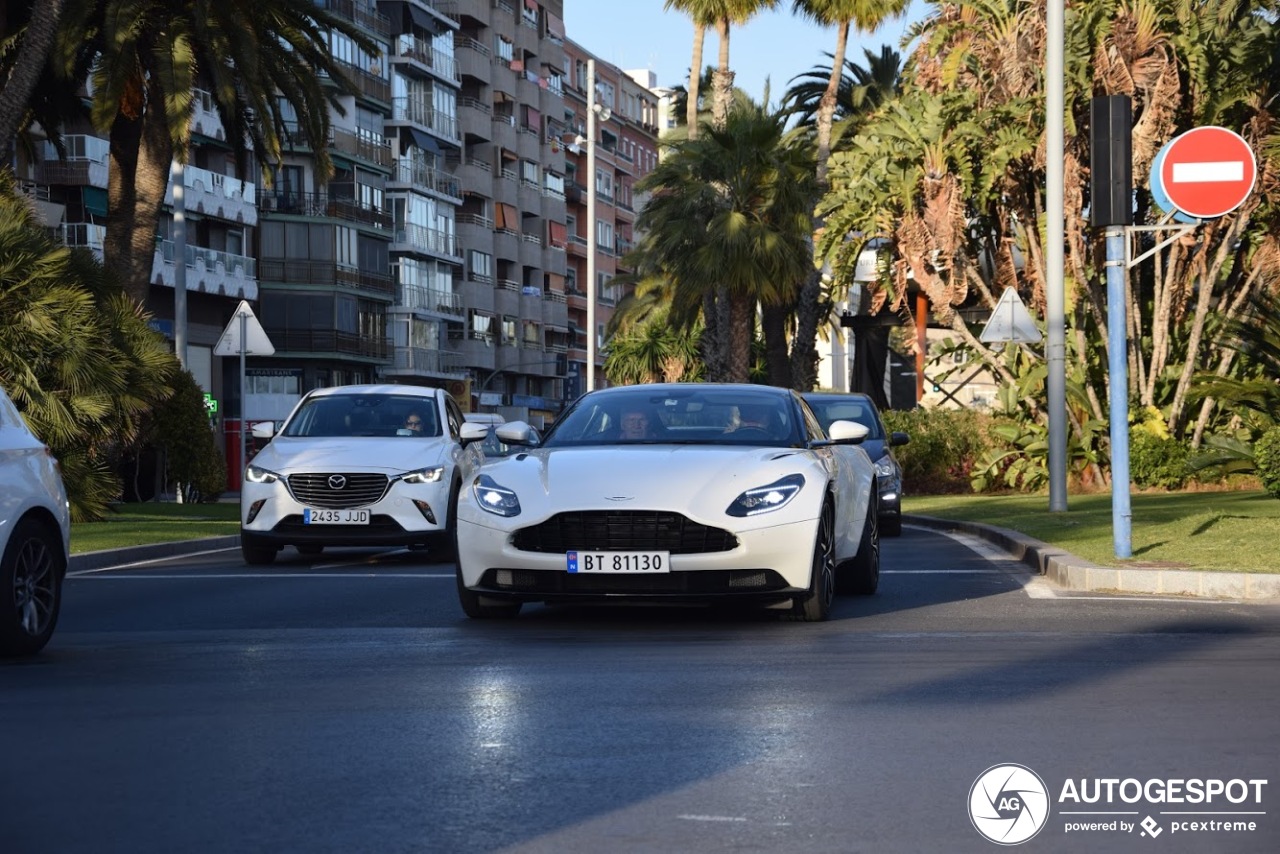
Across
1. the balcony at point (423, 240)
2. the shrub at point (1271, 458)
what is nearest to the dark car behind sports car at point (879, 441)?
the shrub at point (1271, 458)

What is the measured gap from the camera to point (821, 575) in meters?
11.7

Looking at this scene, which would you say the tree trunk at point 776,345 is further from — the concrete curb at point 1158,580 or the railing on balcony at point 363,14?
the railing on balcony at point 363,14

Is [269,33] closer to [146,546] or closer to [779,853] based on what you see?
[146,546]

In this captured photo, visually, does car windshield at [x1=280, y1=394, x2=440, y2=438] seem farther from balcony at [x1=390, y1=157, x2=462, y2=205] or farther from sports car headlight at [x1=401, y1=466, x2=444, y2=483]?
balcony at [x1=390, y1=157, x2=462, y2=205]

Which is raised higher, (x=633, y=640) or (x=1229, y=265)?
(x=1229, y=265)

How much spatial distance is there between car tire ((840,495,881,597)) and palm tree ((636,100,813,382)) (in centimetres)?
3577

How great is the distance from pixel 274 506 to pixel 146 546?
6.97 feet

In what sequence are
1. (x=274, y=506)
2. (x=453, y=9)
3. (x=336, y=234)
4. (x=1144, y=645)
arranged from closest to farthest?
1. (x=1144, y=645)
2. (x=274, y=506)
3. (x=336, y=234)
4. (x=453, y=9)

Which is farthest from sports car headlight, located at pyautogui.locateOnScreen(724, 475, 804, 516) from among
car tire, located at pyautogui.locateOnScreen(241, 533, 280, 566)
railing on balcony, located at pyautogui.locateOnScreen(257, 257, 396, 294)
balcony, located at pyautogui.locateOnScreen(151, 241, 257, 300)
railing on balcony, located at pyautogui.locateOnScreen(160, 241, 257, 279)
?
railing on balcony, located at pyautogui.locateOnScreen(257, 257, 396, 294)

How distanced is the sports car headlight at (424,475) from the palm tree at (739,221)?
31.2 m

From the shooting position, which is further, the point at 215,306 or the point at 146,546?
the point at 215,306

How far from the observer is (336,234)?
276 feet

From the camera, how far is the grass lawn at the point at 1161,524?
50.7 feet

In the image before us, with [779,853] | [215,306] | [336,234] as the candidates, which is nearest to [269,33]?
[779,853]
